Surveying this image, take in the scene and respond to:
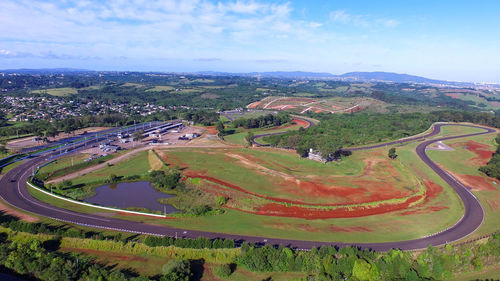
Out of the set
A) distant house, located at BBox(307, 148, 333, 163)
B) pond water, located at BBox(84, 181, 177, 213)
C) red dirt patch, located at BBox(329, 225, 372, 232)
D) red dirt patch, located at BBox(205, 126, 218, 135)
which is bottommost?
pond water, located at BBox(84, 181, 177, 213)

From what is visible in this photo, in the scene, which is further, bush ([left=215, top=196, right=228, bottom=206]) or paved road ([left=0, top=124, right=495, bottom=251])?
bush ([left=215, top=196, right=228, bottom=206])

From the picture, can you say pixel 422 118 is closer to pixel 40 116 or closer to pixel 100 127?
pixel 100 127

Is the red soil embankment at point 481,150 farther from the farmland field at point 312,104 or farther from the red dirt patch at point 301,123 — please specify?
the farmland field at point 312,104

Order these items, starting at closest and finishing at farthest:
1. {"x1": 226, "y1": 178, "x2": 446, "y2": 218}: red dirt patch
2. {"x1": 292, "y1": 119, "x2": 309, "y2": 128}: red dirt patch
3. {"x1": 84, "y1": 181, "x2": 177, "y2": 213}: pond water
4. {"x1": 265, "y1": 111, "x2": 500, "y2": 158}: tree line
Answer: {"x1": 226, "y1": 178, "x2": 446, "y2": 218}: red dirt patch
{"x1": 84, "y1": 181, "x2": 177, "y2": 213}: pond water
{"x1": 265, "y1": 111, "x2": 500, "y2": 158}: tree line
{"x1": 292, "y1": 119, "x2": 309, "y2": 128}: red dirt patch

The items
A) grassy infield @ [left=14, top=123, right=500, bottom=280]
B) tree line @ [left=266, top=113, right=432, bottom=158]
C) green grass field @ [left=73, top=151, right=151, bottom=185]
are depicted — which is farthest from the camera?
tree line @ [left=266, top=113, right=432, bottom=158]

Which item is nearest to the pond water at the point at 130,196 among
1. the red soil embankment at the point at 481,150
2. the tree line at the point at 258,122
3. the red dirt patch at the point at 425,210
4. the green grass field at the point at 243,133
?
the red dirt patch at the point at 425,210

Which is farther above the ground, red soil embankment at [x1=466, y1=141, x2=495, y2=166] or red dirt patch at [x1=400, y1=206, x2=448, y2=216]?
red soil embankment at [x1=466, y1=141, x2=495, y2=166]

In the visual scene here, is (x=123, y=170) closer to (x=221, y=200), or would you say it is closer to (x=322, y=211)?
(x=221, y=200)

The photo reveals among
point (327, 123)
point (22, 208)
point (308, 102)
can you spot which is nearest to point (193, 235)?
point (22, 208)

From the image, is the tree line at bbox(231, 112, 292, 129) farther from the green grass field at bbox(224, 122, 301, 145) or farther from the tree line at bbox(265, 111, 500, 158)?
the tree line at bbox(265, 111, 500, 158)

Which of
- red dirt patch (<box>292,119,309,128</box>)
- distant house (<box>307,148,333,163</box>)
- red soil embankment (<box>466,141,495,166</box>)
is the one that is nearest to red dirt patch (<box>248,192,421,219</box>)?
distant house (<box>307,148,333,163</box>)
